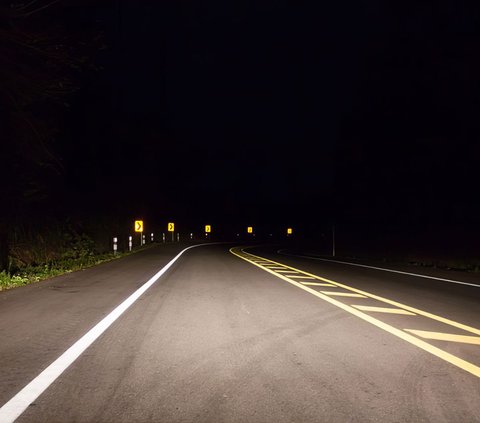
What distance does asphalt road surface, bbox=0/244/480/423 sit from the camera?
393 centimetres

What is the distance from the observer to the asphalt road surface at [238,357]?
12.9 ft

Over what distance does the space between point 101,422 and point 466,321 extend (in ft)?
20.2

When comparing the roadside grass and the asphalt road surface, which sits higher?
the roadside grass

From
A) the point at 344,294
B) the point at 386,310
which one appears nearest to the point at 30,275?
the point at 344,294

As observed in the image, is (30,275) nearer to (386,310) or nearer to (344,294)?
(344,294)

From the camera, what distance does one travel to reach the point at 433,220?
45625 mm

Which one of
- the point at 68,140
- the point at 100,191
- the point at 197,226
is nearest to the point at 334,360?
the point at 68,140

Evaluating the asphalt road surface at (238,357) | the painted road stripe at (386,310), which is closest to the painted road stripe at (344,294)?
the asphalt road surface at (238,357)

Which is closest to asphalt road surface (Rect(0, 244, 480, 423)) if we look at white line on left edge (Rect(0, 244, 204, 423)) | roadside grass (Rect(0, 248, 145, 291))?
white line on left edge (Rect(0, 244, 204, 423))

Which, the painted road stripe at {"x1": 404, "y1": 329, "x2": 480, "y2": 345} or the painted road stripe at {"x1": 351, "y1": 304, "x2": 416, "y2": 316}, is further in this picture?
the painted road stripe at {"x1": 351, "y1": 304, "x2": 416, "y2": 316}

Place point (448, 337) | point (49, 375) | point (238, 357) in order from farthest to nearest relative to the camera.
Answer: point (448, 337)
point (238, 357)
point (49, 375)

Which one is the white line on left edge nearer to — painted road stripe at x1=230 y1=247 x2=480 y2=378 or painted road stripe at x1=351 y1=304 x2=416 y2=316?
painted road stripe at x1=230 y1=247 x2=480 y2=378

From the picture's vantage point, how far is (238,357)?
544 cm

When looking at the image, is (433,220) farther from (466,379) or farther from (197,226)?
(197,226)
